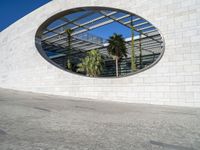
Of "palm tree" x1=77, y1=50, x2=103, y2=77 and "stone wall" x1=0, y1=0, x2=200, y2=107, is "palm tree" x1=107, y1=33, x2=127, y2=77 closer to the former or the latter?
"palm tree" x1=77, y1=50, x2=103, y2=77

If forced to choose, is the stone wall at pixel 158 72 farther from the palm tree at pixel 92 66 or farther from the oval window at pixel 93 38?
the palm tree at pixel 92 66

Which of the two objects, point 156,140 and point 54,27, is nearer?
point 156,140

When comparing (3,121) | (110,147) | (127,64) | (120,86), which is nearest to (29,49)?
(120,86)

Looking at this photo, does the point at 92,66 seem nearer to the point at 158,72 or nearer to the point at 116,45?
the point at 116,45

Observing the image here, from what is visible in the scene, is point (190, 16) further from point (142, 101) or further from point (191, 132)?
point (191, 132)

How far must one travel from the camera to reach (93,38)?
2753 centimetres

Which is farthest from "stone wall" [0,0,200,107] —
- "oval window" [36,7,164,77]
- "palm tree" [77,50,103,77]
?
"palm tree" [77,50,103,77]

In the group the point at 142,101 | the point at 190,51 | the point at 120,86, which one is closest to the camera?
the point at 190,51

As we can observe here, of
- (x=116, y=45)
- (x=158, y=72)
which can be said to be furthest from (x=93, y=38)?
(x=158, y=72)

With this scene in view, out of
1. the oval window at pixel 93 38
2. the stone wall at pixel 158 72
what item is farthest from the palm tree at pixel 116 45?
the stone wall at pixel 158 72

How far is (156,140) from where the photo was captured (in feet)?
10.6

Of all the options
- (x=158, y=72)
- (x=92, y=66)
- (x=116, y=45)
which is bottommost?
(x=158, y=72)

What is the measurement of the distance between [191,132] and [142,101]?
215 inches

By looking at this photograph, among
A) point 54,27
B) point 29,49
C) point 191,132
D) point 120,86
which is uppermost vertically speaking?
point 54,27
